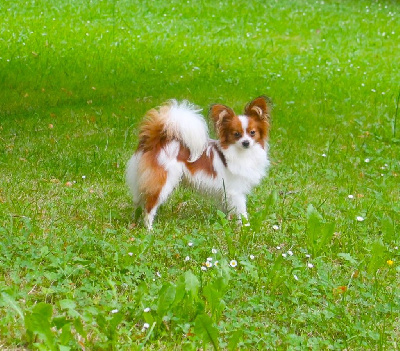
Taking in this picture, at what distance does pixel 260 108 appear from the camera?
553 centimetres

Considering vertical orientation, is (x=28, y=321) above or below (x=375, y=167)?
above

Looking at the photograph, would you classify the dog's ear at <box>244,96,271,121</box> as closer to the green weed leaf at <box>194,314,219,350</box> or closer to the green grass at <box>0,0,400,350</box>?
the green grass at <box>0,0,400,350</box>

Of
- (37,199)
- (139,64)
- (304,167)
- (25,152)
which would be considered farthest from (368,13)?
(37,199)

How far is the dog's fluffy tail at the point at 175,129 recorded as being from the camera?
17.0 feet

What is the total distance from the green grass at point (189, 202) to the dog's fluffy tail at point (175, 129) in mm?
582

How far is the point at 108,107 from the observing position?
864 centimetres

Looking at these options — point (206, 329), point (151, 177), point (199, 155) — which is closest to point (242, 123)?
point (199, 155)

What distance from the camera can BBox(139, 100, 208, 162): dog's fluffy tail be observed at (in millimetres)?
5195

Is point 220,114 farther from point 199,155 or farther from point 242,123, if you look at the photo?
point 199,155

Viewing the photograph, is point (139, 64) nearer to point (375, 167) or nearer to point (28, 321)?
point (375, 167)

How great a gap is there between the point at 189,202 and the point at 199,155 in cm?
67

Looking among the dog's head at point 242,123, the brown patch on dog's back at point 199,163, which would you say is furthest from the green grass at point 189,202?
the dog's head at point 242,123

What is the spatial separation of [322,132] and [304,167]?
140 centimetres

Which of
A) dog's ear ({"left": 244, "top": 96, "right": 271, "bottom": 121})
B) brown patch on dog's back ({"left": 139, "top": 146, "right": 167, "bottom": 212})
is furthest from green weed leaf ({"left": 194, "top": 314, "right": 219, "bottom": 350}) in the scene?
dog's ear ({"left": 244, "top": 96, "right": 271, "bottom": 121})
